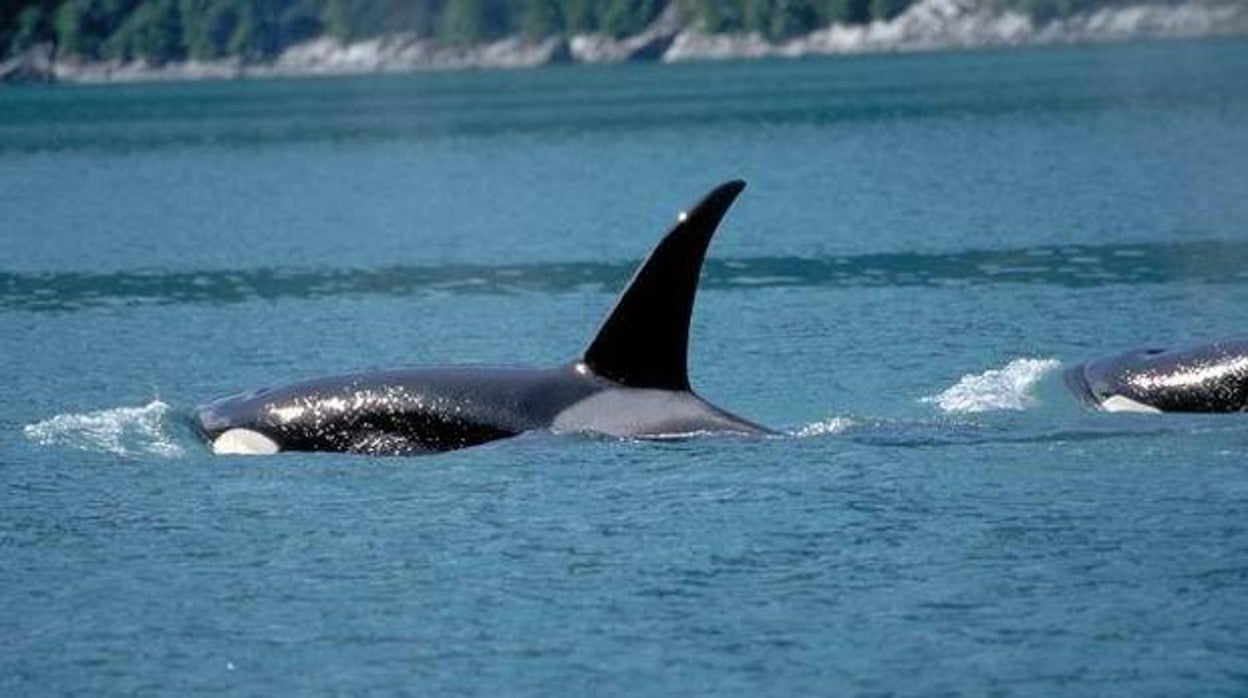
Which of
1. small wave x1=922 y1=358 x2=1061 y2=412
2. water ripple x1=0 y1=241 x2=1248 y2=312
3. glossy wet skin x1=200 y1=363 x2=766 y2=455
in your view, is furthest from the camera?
water ripple x1=0 y1=241 x2=1248 y2=312

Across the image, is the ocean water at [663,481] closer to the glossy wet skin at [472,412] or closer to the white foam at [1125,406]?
the glossy wet skin at [472,412]

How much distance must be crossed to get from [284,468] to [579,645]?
5.89 meters

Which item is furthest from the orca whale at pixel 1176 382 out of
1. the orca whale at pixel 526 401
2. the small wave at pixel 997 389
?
the orca whale at pixel 526 401

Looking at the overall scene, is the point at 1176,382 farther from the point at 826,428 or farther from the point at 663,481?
the point at 663,481

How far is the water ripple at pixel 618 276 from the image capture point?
41.5 meters

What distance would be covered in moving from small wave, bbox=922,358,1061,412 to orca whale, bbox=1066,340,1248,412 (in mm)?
638

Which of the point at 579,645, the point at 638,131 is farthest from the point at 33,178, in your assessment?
the point at 579,645

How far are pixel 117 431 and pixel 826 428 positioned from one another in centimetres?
595

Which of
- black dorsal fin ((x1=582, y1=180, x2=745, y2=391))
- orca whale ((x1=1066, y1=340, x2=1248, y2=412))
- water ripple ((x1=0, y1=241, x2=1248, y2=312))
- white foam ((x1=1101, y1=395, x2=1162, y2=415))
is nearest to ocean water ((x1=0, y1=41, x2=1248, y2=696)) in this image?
water ripple ((x1=0, y1=241, x2=1248, y2=312))

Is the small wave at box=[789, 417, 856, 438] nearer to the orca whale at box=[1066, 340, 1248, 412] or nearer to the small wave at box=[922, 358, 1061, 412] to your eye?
the small wave at box=[922, 358, 1061, 412]

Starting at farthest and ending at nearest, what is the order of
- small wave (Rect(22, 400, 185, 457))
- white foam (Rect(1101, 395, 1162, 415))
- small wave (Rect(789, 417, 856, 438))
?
1. white foam (Rect(1101, 395, 1162, 415))
2. small wave (Rect(22, 400, 185, 457))
3. small wave (Rect(789, 417, 856, 438))

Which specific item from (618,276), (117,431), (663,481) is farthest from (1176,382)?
(618,276)

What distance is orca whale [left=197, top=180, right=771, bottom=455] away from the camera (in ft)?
72.3

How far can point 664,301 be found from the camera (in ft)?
72.0
